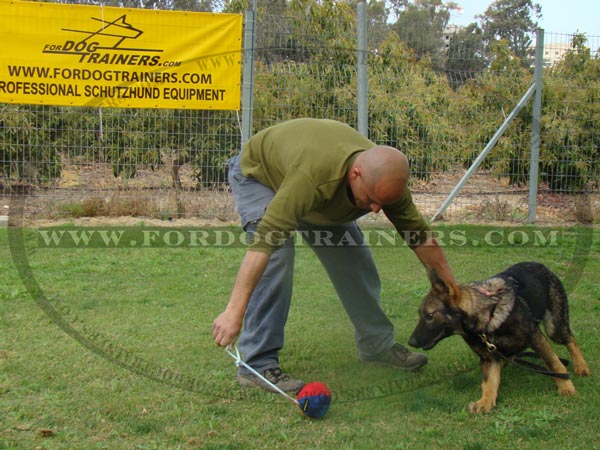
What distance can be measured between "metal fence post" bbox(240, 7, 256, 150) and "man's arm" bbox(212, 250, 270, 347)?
6.05m

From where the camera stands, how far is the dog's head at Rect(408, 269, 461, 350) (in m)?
4.05

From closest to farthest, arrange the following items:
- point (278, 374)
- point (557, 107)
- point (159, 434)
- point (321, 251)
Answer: point (159, 434) < point (278, 374) < point (321, 251) < point (557, 107)

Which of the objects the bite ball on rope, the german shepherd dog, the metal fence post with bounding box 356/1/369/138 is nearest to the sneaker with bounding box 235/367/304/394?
the bite ball on rope

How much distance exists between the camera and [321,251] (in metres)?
4.55

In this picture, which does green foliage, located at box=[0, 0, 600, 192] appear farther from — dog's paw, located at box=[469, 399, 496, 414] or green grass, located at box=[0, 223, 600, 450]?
dog's paw, located at box=[469, 399, 496, 414]

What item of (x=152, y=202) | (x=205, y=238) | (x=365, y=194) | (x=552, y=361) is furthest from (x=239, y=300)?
(x=152, y=202)

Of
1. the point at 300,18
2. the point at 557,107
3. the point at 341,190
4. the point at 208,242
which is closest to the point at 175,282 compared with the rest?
the point at 208,242

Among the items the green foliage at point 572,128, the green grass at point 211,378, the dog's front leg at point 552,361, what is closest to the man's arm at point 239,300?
the green grass at point 211,378

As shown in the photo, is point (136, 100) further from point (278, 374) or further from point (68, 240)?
point (278, 374)

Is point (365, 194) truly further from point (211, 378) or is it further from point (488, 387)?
point (211, 378)

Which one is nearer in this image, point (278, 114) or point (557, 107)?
point (278, 114)

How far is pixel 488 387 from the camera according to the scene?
398cm

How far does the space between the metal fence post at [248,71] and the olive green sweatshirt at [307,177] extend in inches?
193

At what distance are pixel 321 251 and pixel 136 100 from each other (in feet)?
18.0
